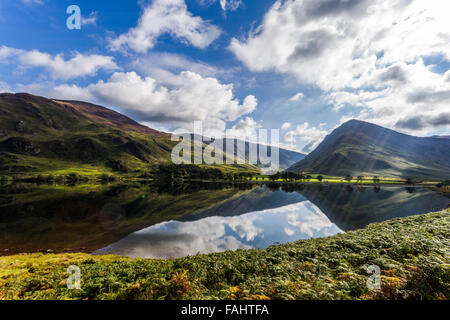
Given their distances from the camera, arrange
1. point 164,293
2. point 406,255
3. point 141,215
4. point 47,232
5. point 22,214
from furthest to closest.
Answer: point 141,215
point 22,214
point 47,232
point 406,255
point 164,293

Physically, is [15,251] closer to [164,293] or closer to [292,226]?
[164,293]

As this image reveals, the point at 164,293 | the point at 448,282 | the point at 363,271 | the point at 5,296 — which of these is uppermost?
the point at 448,282

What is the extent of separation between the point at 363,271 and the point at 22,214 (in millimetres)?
70278

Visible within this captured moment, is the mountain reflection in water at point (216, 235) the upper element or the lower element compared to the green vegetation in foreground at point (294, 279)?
lower

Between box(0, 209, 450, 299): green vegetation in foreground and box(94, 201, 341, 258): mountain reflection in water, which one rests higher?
box(0, 209, 450, 299): green vegetation in foreground

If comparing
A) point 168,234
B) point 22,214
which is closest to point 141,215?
point 168,234

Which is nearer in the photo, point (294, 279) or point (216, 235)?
point (294, 279)

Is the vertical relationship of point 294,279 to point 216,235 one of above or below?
above

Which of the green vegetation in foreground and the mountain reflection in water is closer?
the green vegetation in foreground

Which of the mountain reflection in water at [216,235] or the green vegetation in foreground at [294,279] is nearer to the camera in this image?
the green vegetation in foreground at [294,279]

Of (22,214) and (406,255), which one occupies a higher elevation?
(406,255)

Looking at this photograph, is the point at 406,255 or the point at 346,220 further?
the point at 346,220

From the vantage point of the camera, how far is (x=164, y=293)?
941 centimetres
